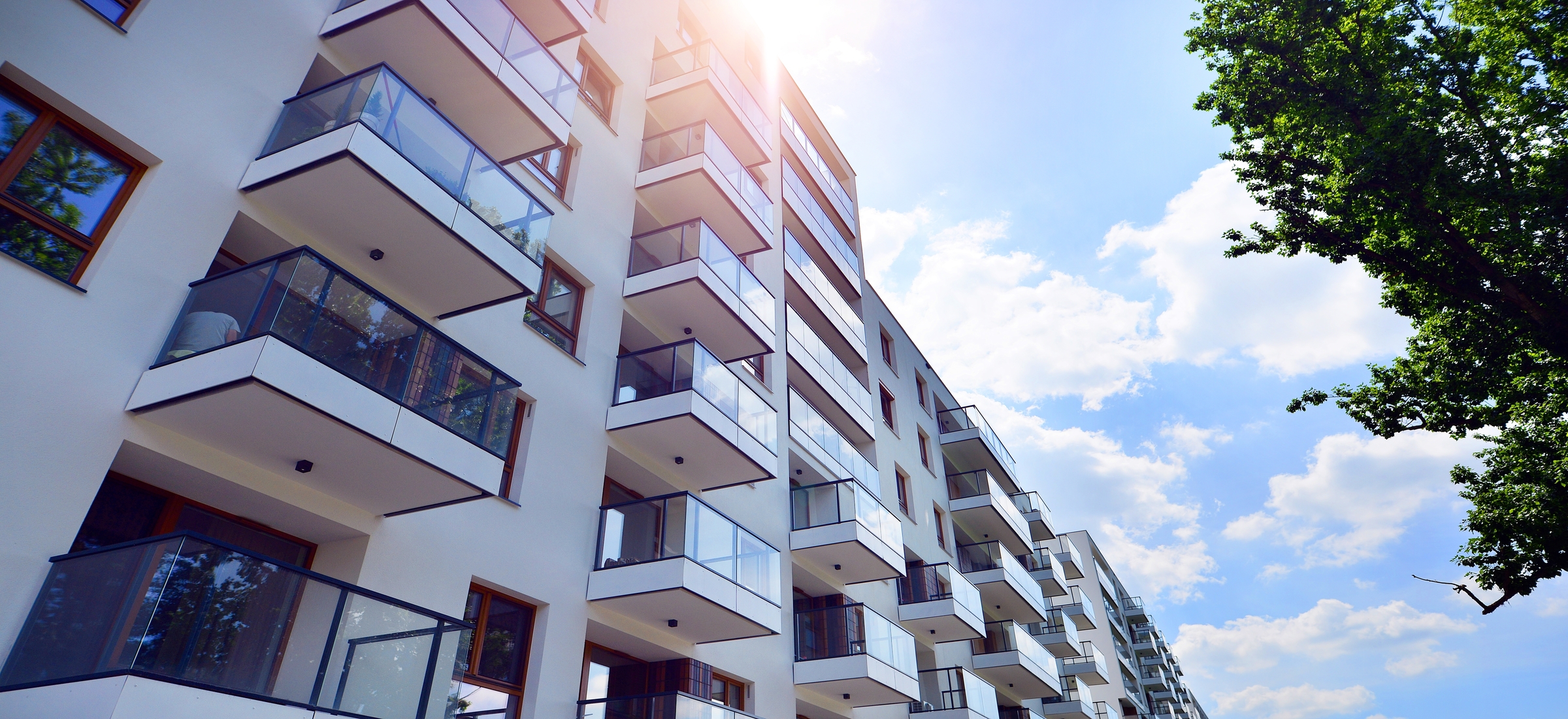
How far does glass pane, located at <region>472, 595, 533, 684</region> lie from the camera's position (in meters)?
8.97

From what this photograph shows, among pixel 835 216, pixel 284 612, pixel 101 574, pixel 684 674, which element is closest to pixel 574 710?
pixel 684 674

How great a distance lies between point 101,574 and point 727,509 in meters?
9.48

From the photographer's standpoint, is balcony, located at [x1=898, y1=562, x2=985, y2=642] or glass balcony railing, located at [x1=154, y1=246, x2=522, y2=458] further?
balcony, located at [x1=898, y1=562, x2=985, y2=642]

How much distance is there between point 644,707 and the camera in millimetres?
9727

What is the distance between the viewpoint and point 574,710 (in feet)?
31.3

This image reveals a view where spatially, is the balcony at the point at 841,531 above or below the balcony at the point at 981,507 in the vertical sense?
below

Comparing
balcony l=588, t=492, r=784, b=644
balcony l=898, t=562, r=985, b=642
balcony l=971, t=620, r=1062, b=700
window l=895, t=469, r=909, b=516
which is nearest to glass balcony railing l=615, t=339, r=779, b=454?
balcony l=588, t=492, r=784, b=644

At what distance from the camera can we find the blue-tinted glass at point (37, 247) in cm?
623

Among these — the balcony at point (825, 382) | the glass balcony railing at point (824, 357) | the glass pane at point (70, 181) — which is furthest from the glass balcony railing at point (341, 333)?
the glass balcony railing at point (824, 357)

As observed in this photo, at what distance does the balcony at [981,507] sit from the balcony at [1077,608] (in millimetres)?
8831

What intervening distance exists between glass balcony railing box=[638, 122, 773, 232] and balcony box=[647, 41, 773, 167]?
1.32 feet

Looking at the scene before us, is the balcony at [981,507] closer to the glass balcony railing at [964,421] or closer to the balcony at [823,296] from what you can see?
the glass balcony railing at [964,421]

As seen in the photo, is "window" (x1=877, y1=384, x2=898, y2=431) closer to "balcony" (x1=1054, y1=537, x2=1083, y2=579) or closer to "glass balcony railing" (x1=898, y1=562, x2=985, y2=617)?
"glass balcony railing" (x1=898, y1=562, x2=985, y2=617)

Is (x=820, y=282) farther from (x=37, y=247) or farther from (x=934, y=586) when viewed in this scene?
(x=37, y=247)
